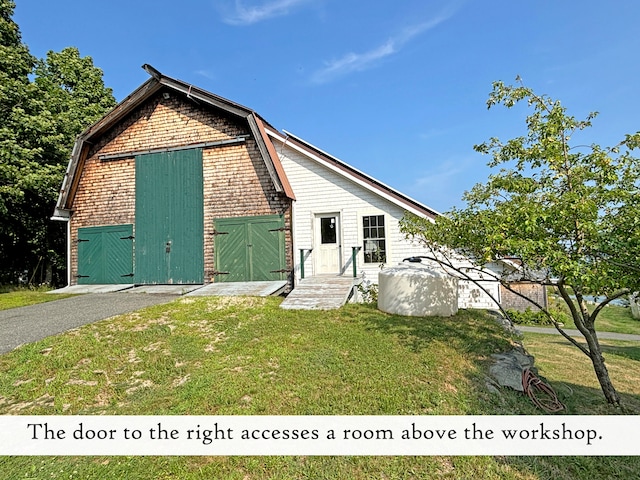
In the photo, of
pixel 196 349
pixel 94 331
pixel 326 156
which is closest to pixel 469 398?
pixel 196 349

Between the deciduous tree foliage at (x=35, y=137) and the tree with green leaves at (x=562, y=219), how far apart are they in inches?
601

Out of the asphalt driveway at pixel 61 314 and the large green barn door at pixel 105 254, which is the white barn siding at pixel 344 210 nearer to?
the asphalt driveway at pixel 61 314

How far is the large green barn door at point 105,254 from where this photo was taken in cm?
1176

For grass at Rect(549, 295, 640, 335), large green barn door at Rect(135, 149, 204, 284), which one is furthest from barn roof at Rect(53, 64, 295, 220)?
grass at Rect(549, 295, 640, 335)

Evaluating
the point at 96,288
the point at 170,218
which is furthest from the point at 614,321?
the point at 96,288

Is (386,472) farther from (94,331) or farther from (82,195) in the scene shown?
(82,195)

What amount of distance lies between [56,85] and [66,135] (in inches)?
165

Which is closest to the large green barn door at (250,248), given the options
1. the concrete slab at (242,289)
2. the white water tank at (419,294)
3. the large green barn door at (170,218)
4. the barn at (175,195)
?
the barn at (175,195)

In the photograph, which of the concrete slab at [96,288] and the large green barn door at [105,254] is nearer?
the concrete slab at [96,288]

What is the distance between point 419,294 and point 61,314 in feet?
26.3

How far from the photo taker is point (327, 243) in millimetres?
10766

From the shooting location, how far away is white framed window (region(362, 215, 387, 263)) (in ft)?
33.6

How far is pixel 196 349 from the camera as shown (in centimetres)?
527

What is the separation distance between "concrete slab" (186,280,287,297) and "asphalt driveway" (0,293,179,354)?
101cm
